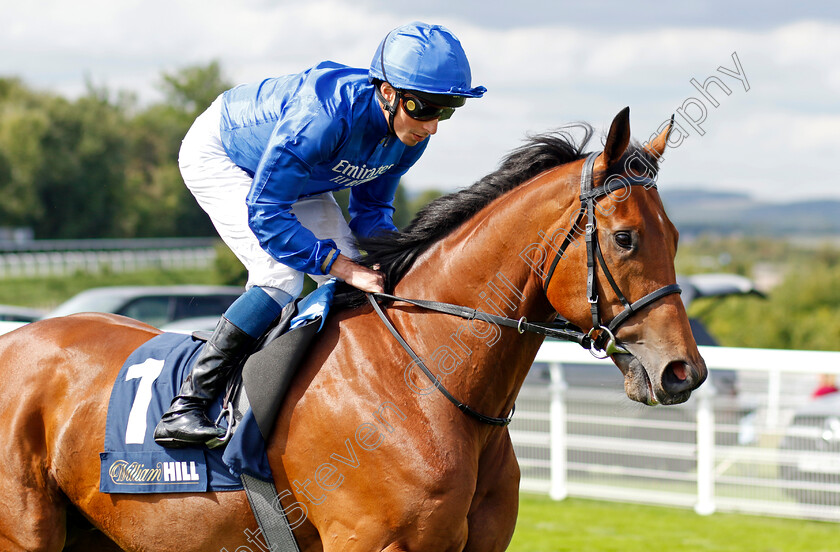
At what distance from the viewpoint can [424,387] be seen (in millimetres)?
2633

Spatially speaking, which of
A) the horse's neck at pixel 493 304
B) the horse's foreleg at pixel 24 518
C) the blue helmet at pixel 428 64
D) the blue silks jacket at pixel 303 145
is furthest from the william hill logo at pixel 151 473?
the blue helmet at pixel 428 64

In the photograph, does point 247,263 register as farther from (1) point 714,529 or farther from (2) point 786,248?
(2) point 786,248

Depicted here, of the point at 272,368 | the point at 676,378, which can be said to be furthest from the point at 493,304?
the point at 272,368

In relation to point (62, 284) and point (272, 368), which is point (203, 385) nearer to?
point (272, 368)

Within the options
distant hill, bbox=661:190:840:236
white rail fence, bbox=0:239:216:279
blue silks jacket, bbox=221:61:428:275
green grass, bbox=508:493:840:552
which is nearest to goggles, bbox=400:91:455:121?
blue silks jacket, bbox=221:61:428:275

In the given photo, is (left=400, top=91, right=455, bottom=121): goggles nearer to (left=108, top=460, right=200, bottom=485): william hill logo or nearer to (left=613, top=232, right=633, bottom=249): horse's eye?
(left=613, top=232, right=633, bottom=249): horse's eye

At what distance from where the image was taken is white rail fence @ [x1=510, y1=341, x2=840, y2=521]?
5934 millimetres

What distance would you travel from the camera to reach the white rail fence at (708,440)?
5934 millimetres

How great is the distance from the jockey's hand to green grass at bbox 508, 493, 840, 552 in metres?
3.21

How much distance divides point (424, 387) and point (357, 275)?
0.45 meters

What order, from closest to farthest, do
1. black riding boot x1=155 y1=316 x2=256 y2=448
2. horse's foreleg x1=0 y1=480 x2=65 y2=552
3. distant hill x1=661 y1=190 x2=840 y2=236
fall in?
black riding boot x1=155 y1=316 x2=256 y2=448
horse's foreleg x1=0 y1=480 x2=65 y2=552
distant hill x1=661 y1=190 x2=840 y2=236

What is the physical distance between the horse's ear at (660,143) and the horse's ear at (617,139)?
6.4 inches

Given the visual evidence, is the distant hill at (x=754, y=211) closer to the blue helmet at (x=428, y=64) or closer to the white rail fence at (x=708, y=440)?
the white rail fence at (x=708, y=440)

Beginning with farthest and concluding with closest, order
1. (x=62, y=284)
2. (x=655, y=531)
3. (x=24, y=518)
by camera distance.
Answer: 1. (x=62, y=284)
2. (x=655, y=531)
3. (x=24, y=518)
